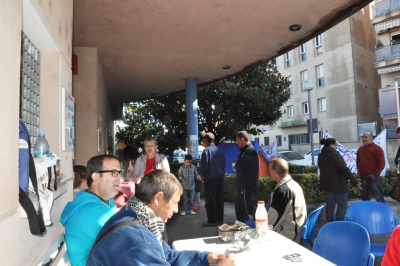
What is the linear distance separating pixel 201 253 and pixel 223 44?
558 cm

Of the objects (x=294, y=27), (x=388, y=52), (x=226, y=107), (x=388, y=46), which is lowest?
(x=226, y=107)

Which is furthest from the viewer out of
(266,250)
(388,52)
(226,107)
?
(388,52)

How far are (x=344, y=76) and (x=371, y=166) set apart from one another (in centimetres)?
2289

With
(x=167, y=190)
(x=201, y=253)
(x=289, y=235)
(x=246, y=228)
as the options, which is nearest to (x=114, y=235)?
(x=167, y=190)

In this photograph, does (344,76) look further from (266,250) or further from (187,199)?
(266,250)

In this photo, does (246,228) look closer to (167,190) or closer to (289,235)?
(289,235)

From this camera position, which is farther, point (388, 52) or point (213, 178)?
point (388, 52)

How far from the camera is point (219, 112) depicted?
1442cm

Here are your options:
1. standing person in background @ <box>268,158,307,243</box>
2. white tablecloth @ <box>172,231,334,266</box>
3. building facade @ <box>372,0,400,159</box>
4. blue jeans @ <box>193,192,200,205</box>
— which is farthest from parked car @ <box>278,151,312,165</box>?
white tablecloth @ <box>172,231,334,266</box>

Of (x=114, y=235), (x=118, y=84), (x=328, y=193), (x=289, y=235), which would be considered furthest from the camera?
Result: (x=118, y=84)

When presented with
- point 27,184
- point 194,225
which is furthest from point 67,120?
point 194,225

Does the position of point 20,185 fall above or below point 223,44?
below

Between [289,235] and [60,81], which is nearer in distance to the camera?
[60,81]

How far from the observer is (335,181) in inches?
246
